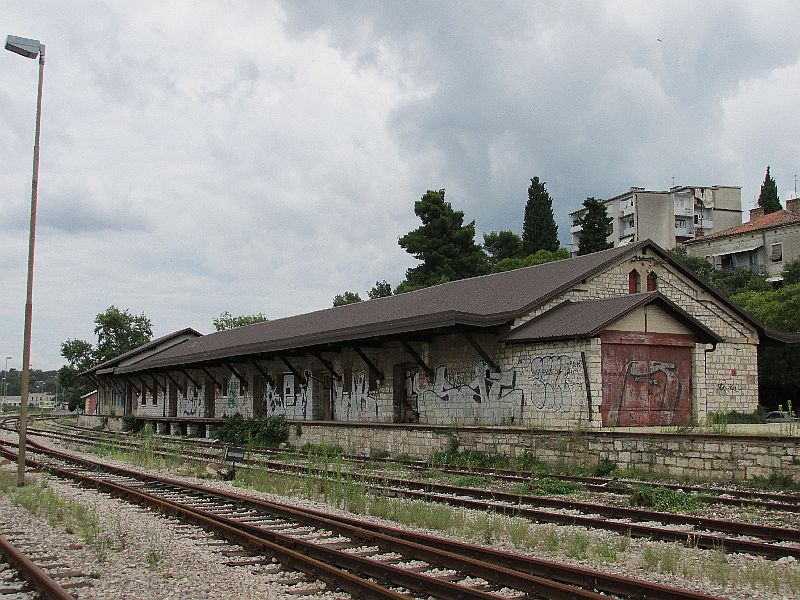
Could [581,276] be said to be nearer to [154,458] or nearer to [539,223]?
[154,458]

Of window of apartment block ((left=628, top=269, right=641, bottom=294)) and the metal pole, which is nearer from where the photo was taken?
the metal pole

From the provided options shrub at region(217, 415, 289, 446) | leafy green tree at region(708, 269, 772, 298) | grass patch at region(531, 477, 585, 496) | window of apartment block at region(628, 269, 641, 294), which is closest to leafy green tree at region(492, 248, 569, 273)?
leafy green tree at region(708, 269, 772, 298)

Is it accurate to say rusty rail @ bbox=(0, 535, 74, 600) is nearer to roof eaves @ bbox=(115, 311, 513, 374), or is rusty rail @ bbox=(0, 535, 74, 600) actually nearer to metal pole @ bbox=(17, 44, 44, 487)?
metal pole @ bbox=(17, 44, 44, 487)

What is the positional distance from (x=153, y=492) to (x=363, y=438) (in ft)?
27.9

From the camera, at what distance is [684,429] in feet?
54.0

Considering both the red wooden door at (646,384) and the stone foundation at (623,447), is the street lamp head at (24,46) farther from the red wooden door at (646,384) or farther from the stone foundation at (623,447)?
the red wooden door at (646,384)

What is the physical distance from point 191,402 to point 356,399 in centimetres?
1633

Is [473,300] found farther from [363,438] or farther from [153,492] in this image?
[153,492]

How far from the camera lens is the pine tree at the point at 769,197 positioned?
7462 centimetres

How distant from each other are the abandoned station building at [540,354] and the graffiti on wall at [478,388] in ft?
0.10

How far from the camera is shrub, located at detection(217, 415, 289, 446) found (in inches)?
1003

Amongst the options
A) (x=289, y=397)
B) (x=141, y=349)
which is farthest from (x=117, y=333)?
(x=289, y=397)

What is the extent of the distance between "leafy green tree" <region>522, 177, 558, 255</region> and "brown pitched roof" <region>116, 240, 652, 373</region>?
32.2m

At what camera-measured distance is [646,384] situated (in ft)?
67.7
